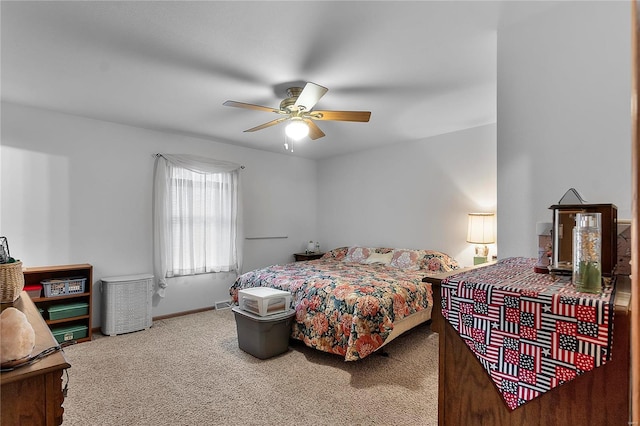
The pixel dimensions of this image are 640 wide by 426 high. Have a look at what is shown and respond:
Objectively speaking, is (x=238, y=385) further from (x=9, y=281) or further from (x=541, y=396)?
(x=541, y=396)

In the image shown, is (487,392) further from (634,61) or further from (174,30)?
(174,30)

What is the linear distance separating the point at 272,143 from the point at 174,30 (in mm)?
2876

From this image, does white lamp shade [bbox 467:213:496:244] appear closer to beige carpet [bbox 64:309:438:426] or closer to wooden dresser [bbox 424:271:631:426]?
beige carpet [bbox 64:309:438:426]

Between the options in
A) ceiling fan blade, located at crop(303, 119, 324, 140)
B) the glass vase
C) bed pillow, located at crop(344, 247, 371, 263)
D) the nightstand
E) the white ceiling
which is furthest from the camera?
the nightstand

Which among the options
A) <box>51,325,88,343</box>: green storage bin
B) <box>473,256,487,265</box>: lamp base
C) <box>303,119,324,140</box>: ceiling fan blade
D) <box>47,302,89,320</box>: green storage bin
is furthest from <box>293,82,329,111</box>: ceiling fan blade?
<box>51,325,88,343</box>: green storage bin

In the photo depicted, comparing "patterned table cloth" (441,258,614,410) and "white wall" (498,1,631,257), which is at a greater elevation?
"white wall" (498,1,631,257)

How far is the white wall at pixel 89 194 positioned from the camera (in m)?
3.30

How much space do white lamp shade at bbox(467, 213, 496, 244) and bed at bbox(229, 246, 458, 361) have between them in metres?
0.49

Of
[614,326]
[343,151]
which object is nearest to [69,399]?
[614,326]

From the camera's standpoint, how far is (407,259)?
172 inches

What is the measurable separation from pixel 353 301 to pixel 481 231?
1982mm

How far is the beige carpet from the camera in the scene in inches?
81.0

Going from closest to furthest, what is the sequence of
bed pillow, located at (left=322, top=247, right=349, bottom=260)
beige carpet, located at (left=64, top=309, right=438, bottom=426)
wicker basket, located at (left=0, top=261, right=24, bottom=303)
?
1. wicker basket, located at (left=0, top=261, right=24, bottom=303)
2. beige carpet, located at (left=64, top=309, right=438, bottom=426)
3. bed pillow, located at (left=322, top=247, right=349, bottom=260)

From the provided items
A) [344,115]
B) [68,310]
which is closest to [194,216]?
[68,310]
